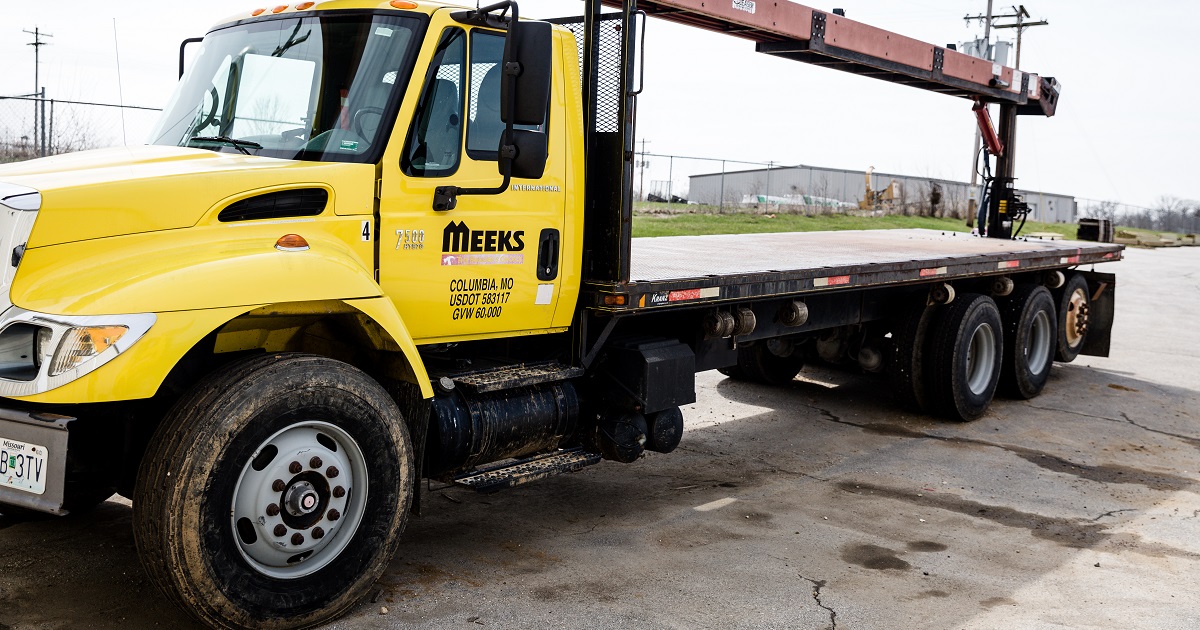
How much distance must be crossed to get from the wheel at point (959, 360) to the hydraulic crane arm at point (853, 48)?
89.0 inches

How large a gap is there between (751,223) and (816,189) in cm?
1762

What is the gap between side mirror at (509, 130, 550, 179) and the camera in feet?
16.8

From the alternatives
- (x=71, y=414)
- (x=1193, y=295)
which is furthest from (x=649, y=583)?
(x=1193, y=295)

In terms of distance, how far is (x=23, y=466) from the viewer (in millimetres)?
4008

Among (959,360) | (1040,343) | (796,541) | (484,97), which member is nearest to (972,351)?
(959,360)

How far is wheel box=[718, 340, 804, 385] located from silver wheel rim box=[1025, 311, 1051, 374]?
2364mm

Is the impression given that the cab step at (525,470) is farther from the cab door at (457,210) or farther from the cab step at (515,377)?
the cab door at (457,210)

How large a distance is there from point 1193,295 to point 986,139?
11.0 meters

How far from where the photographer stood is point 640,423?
6184 millimetres

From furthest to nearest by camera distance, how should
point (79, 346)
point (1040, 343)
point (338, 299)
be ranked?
→ point (1040, 343), point (338, 299), point (79, 346)

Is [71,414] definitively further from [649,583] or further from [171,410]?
[649,583]

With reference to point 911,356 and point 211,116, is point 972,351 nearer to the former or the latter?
point 911,356

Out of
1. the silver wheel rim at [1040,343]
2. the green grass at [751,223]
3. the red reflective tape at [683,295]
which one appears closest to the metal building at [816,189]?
the green grass at [751,223]

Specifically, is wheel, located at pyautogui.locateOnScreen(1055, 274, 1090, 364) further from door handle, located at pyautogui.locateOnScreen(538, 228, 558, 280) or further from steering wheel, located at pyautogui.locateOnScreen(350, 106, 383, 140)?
steering wheel, located at pyautogui.locateOnScreen(350, 106, 383, 140)
